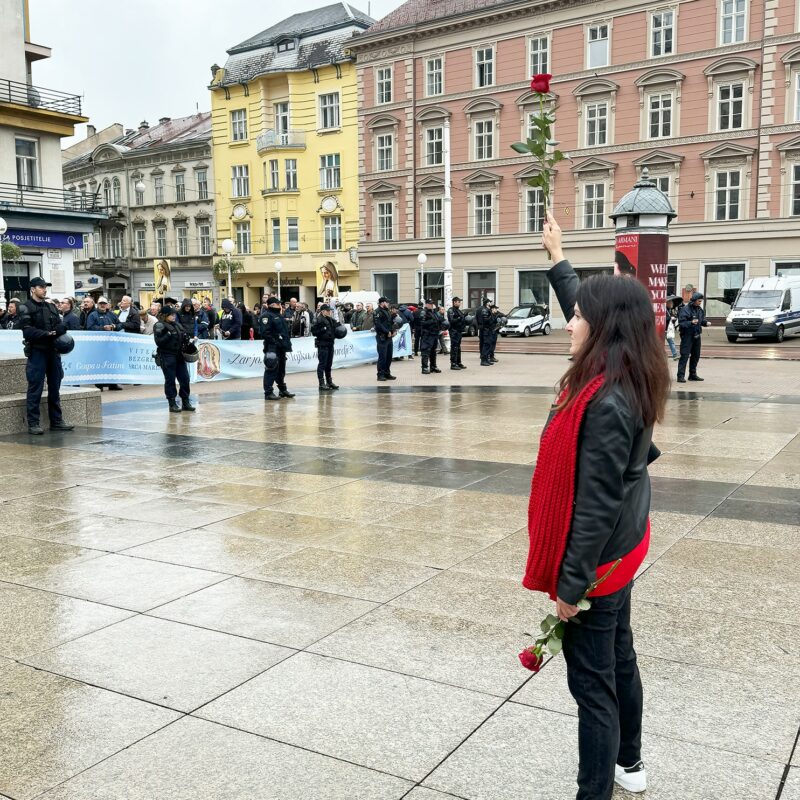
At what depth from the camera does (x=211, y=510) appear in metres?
7.08

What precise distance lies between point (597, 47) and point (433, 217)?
11.5m

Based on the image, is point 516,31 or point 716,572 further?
point 516,31

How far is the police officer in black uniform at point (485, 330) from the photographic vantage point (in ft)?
75.0

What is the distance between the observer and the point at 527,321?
122 ft

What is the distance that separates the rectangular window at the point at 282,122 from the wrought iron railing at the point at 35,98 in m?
18.2

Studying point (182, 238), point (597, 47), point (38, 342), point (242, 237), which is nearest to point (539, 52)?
point (597, 47)

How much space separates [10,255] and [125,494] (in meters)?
22.6

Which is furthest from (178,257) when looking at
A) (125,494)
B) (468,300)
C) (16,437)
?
(125,494)

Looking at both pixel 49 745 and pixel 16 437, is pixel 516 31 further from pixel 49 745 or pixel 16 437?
pixel 49 745

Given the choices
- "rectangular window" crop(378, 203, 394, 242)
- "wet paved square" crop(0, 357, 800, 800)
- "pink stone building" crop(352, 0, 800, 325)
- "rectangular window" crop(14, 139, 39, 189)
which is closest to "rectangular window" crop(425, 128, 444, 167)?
"pink stone building" crop(352, 0, 800, 325)

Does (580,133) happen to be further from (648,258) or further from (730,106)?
(648,258)

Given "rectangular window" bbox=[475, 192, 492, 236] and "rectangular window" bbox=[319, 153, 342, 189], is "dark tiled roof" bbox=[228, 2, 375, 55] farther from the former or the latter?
"rectangular window" bbox=[475, 192, 492, 236]

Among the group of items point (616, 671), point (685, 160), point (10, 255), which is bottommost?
point (616, 671)

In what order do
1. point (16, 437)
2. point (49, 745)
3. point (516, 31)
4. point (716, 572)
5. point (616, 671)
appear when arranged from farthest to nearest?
point (516, 31) < point (16, 437) < point (716, 572) < point (49, 745) < point (616, 671)
